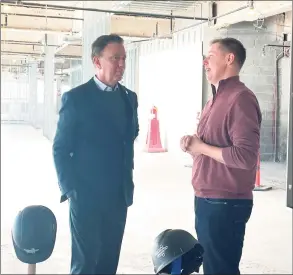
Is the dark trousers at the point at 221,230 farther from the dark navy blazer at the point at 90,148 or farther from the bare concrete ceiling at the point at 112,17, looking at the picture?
the bare concrete ceiling at the point at 112,17

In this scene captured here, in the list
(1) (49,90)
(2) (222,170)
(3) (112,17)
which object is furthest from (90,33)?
(1) (49,90)

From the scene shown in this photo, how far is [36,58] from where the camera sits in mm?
17109

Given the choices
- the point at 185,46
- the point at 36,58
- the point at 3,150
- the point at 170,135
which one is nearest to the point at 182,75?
the point at 185,46

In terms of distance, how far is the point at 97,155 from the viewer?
6.63 feet

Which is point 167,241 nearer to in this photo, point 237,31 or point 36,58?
point 237,31

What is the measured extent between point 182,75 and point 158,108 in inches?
64.5

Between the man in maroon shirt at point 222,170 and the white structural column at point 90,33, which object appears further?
the white structural column at point 90,33

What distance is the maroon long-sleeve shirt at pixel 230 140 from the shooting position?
1.71 m

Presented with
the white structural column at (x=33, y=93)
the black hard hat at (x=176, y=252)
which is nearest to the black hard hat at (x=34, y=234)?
the black hard hat at (x=176, y=252)

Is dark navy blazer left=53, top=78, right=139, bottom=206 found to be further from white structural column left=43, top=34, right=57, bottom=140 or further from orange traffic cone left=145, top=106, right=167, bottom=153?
white structural column left=43, top=34, right=57, bottom=140

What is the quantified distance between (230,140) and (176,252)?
0.77 m

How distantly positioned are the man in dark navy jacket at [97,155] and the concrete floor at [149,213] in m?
0.38

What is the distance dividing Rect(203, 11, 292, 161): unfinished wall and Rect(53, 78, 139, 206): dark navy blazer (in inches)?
238

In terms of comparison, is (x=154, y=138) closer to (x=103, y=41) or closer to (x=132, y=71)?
(x=132, y=71)
